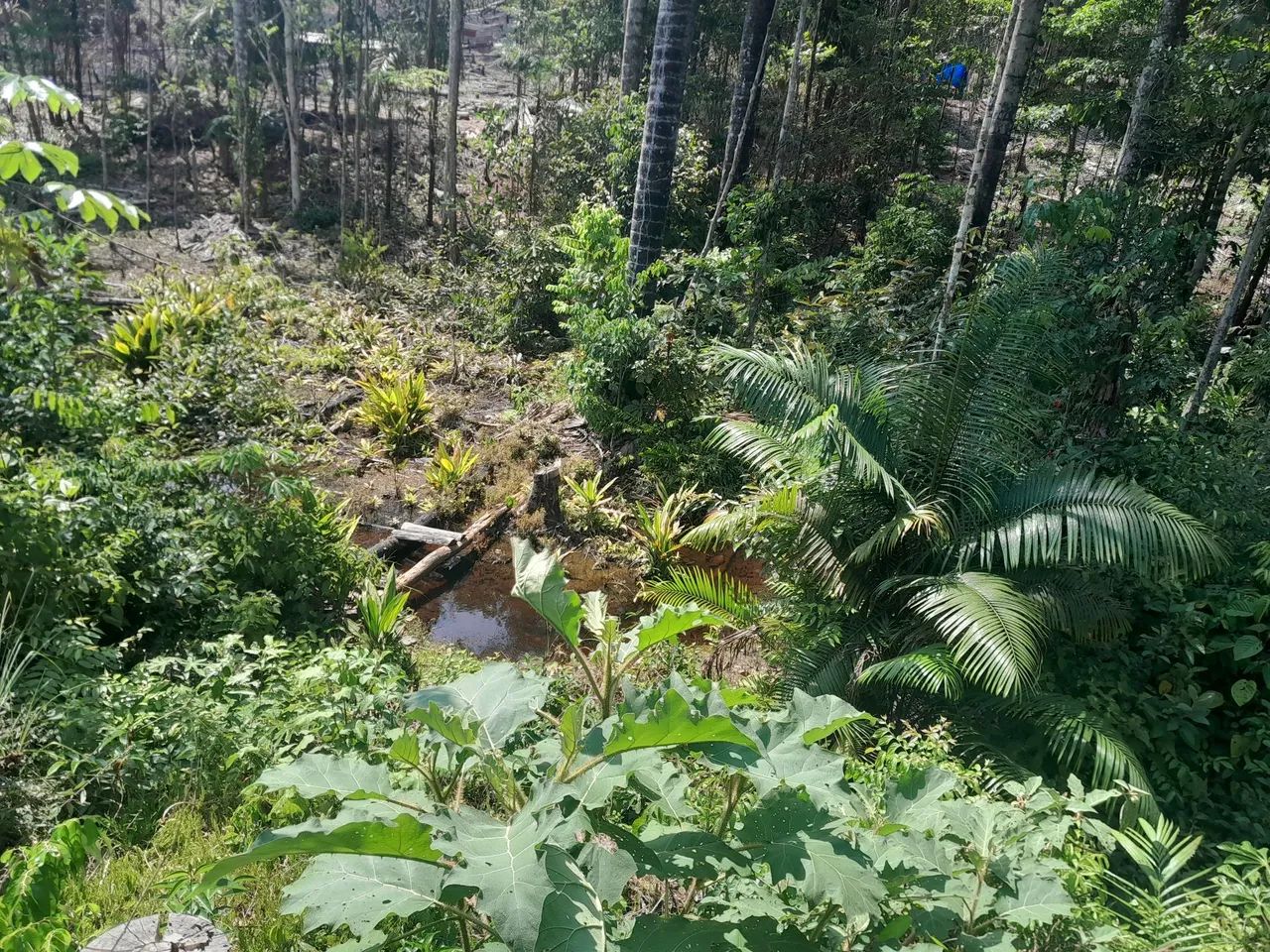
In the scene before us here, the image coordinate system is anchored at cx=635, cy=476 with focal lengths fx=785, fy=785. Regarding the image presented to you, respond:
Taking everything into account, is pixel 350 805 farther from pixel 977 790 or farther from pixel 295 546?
pixel 295 546

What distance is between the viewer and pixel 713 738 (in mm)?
1149

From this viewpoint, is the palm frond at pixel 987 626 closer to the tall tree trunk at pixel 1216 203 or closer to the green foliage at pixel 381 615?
the green foliage at pixel 381 615

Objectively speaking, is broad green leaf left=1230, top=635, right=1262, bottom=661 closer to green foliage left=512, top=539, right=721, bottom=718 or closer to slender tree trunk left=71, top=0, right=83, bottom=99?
green foliage left=512, top=539, right=721, bottom=718

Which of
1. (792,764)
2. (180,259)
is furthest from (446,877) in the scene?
(180,259)

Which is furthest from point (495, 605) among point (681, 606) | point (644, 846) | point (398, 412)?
point (644, 846)

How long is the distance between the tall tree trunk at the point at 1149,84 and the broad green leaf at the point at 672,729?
808 cm

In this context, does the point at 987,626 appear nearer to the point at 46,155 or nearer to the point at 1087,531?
the point at 1087,531

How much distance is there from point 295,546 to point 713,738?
14.6ft

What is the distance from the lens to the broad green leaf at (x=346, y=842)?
3.51 feet

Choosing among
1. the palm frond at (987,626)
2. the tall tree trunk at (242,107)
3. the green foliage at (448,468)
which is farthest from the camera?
the tall tree trunk at (242,107)

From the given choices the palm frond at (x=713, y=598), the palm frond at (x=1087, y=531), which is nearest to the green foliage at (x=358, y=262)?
the palm frond at (x=713, y=598)

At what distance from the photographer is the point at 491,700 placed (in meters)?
1.50

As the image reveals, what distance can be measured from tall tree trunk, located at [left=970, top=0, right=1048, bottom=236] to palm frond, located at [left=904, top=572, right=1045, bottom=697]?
433 cm

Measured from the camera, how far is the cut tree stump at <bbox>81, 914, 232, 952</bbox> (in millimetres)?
1616
